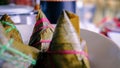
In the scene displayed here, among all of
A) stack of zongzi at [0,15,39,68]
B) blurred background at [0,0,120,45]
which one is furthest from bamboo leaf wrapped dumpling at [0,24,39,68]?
blurred background at [0,0,120,45]

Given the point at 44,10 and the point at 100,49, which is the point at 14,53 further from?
the point at 44,10

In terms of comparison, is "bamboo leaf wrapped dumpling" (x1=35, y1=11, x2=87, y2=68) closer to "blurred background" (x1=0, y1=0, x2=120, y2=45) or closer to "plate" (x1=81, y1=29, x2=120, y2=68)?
"plate" (x1=81, y1=29, x2=120, y2=68)

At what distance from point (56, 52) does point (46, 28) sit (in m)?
0.07

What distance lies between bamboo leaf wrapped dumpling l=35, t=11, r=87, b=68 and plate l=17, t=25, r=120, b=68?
0.05 meters

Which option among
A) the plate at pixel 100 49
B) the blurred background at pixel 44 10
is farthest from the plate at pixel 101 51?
the blurred background at pixel 44 10

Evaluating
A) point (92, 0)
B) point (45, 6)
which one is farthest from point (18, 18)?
point (92, 0)

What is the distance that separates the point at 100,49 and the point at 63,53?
92mm

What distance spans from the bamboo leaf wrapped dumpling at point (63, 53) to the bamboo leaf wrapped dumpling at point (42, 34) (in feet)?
0.09

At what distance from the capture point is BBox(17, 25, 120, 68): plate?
10.6 inches

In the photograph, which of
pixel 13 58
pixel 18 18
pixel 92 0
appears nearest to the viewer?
pixel 13 58

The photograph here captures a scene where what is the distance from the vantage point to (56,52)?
0.24m

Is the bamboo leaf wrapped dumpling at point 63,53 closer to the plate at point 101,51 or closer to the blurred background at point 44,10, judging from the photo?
the plate at point 101,51

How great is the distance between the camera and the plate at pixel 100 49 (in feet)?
0.88

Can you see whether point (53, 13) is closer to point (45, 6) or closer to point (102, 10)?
point (45, 6)
